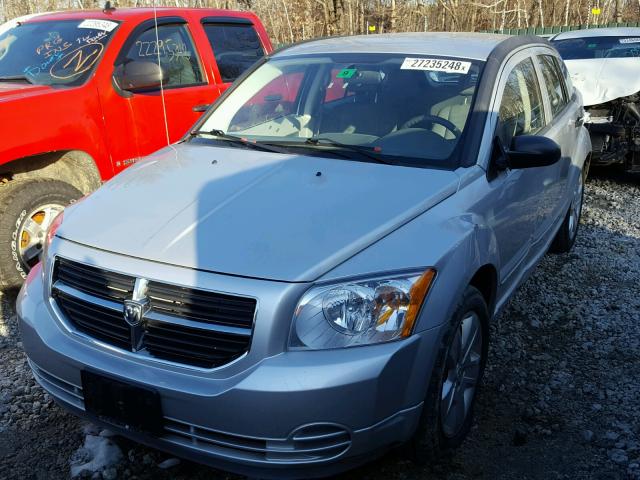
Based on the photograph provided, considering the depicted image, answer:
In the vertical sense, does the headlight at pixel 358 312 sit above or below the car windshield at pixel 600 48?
below

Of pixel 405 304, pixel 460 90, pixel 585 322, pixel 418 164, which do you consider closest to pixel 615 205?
pixel 585 322

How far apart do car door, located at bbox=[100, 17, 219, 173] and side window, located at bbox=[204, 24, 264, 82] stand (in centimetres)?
26

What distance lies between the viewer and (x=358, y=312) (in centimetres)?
222

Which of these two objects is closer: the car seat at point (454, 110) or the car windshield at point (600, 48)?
the car seat at point (454, 110)

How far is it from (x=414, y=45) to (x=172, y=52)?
2.53 metres

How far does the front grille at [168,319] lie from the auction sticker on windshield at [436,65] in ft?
6.39

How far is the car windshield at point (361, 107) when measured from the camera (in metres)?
3.22

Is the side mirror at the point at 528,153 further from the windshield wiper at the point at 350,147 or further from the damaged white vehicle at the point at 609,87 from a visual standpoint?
the damaged white vehicle at the point at 609,87

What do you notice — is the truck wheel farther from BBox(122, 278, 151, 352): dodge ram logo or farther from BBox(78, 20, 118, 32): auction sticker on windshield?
BBox(122, 278, 151, 352): dodge ram logo

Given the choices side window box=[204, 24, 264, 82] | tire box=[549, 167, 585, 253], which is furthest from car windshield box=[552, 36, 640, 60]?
side window box=[204, 24, 264, 82]

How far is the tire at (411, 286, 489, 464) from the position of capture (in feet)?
7.90

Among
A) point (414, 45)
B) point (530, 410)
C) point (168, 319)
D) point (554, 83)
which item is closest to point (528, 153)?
point (414, 45)

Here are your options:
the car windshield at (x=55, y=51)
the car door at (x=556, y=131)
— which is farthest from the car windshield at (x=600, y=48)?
the car windshield at (x=55, y=51)

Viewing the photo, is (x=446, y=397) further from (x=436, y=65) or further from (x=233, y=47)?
(x=233, y=47)
